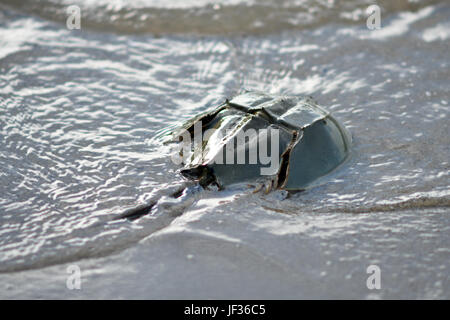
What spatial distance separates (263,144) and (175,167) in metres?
0.41

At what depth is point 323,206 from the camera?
80.8 inches

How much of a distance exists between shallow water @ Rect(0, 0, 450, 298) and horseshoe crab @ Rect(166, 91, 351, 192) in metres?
0.07

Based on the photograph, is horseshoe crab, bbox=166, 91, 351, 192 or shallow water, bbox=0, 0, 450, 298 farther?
horseshoe crab, bbox=166, 91, 351, 192

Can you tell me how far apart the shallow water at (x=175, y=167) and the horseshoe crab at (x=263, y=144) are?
7 centimetres

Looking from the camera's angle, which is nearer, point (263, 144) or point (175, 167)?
point (263, 144)

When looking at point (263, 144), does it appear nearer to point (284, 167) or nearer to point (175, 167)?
point (284, 167)

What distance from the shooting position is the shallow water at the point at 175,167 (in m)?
1.70

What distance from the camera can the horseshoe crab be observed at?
6.84 ft

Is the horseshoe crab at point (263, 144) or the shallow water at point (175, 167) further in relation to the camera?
the horseshoe crab at point (263, 144)

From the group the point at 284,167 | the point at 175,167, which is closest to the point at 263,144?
the point at 284,167

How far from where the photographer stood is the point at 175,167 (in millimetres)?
2234

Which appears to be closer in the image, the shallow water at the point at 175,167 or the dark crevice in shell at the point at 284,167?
the shallow water at the point at 175,167
